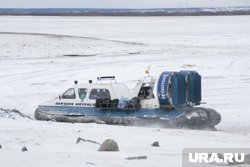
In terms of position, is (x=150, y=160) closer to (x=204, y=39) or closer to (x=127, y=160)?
(x=127, y=160)

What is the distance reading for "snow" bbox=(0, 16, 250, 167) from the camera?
9773mm

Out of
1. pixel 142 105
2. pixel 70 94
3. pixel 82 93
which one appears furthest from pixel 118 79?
pixel 142 105

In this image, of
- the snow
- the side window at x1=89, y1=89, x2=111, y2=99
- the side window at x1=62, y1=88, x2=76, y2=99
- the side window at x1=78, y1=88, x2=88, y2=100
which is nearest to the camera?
the snow

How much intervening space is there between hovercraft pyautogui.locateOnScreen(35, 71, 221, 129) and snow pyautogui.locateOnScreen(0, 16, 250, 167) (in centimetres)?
76

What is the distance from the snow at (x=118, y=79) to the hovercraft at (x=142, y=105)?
76cm

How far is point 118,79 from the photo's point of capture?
28531 mm

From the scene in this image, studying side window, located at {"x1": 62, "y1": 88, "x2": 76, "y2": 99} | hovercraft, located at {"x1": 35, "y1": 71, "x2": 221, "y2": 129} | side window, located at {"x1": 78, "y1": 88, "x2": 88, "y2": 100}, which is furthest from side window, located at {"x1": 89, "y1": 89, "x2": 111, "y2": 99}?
side window, located at {"x1": 62, "y1": 88, "x2": 76, "y2": 99}

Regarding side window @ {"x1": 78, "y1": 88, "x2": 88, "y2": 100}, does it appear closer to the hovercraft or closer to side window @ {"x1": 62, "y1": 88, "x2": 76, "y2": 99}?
the hovercraft

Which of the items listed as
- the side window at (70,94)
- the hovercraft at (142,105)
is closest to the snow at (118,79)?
the hovercraft at (142,105)

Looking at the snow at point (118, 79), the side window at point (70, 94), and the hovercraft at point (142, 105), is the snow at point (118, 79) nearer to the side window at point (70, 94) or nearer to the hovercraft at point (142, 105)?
the hovercraft at point (142, 105)

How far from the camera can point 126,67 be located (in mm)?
32438

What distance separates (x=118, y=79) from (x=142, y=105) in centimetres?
1164

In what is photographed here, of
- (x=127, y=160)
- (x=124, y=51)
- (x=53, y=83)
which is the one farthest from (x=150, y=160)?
(x=124, y=51)

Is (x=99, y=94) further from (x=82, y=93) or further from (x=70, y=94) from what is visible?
(x=70, y=94)
